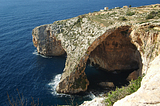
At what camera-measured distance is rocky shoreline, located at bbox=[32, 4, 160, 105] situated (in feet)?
116

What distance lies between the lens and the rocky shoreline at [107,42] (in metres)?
35.3

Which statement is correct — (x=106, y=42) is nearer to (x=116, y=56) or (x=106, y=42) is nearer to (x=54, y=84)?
(x=116, y=56)

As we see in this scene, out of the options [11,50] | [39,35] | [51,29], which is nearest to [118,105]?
[51,29]

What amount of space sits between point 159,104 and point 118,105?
98.3 inches

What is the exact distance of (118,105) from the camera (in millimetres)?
10070

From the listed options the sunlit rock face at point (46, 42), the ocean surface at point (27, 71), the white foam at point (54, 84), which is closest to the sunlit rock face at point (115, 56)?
the ocean surface at point (27, 71)

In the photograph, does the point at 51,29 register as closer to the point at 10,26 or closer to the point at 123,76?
the point at 123,76

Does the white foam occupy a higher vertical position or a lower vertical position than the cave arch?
lower

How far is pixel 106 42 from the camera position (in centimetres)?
4897

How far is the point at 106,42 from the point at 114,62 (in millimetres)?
8086

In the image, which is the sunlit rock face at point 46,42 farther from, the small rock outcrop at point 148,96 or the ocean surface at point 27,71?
the small rock outcrop at point 148,96

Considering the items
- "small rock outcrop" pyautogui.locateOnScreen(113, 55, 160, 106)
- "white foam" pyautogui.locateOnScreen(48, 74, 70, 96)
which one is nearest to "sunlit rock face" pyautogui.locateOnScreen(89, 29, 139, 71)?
"white foam" pyautogui.locateOnScreen(48, 74, 70, 96)

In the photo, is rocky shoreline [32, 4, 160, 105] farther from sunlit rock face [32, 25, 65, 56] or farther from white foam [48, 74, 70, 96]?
white foam [48, 74, 70, 96]

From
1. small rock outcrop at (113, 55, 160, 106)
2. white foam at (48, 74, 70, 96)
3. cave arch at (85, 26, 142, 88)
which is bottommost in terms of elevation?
white foam at (48, 74, 70, 96)
